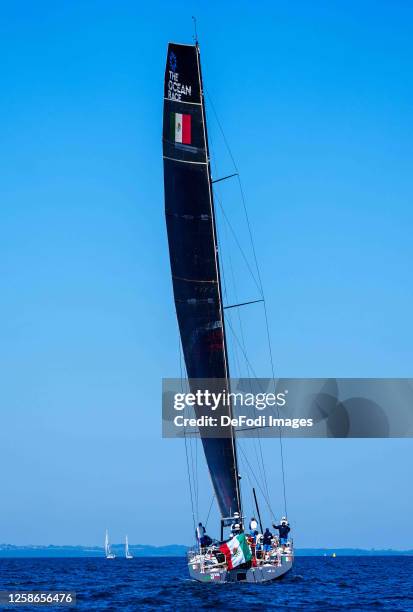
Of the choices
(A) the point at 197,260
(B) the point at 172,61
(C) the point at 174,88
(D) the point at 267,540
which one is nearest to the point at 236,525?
(D) the point at 267,540

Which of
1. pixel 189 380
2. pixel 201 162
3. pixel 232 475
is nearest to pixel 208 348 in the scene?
pixel 189 380

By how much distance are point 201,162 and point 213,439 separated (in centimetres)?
1082

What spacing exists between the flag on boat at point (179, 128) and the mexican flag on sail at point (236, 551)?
15.5 meters

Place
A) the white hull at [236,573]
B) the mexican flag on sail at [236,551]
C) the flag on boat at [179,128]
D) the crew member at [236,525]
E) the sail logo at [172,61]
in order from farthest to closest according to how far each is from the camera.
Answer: the flag on boat at [179,128] < the sail logo at [172,61] < the crew member at [236,525] < the white hull at [236,573] < the mexican flag on sail at [236,551]

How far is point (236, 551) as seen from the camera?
109ft

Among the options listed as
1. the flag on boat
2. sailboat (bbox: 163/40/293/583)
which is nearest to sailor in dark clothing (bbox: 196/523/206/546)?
sailboat (bbox: 163/40/293/583)

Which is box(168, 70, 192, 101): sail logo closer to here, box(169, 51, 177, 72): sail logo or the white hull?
box(169, 51, 177, 72): sail logo

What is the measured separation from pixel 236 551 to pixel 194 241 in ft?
38.7

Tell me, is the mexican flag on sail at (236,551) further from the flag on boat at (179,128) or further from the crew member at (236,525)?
the flag on boat at (179,128)

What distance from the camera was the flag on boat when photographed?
3788cm

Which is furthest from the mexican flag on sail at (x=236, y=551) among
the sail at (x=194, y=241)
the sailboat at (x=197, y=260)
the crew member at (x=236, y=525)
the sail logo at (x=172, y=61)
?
the sail logo at (x=172, y=61)

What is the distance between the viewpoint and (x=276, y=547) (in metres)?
35.5

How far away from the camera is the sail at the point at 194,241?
119ft

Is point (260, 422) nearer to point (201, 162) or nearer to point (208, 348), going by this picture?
point (208, 348)
